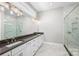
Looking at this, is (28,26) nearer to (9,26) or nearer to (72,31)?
(9,26)

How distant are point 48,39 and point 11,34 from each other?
42.2 inches

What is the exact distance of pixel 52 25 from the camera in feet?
8.45

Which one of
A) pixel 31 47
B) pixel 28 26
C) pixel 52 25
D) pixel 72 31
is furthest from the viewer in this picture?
pixel 28 26

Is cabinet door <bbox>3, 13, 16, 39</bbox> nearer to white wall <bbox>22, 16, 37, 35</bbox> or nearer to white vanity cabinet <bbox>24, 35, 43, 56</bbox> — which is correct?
white wall <bbox>22, 16, 37, 35</bbox>

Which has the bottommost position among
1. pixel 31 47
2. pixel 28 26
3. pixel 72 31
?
pixel 31 47

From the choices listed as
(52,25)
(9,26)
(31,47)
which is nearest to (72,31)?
(52,25)

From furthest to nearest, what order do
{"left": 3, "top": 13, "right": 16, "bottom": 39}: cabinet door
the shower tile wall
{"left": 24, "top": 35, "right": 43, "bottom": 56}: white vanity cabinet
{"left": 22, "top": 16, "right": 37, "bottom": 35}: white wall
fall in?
{"left": 22, "top": 16, "right": 37, "bottom": 35}: white wall
the shower tile wall
{"left": 3, "top": 13, "right": 16, "bottom": 39}: cabinet door
{"left": 24, "top": 35, "right": 43, "bottom": 56}: white vanity cabinet

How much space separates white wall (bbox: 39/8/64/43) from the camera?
2.53 m

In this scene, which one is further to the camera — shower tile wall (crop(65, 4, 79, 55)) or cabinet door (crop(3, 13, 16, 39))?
shower tile wall (crop(65, 4, 79, 55))

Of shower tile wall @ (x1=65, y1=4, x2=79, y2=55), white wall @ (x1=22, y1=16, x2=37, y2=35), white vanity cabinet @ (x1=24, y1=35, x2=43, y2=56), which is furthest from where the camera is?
white wall @ (x1=22, y1=16, x2=37, y2=35)

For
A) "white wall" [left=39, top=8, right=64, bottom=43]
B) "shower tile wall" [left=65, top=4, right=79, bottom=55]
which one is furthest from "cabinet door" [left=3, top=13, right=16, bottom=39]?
"shower tile wall" [left=65, top=4, right=79, bottom=55]

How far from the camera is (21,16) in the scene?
10.5 feet

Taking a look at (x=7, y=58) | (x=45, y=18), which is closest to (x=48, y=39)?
(x=45, y=18)

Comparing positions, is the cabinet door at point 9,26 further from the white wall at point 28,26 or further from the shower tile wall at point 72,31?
the shower tile wall at point 72,31
